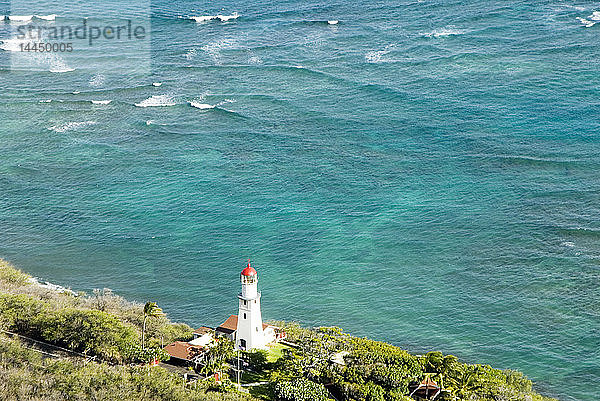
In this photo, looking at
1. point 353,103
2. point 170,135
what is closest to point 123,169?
point 170,135

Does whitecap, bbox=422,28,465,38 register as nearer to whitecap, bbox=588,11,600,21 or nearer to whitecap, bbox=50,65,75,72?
whitecap, bbox=588,11,600,21

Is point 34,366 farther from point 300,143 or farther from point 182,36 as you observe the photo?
point 182,36

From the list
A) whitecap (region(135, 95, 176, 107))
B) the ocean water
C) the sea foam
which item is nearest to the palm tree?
the ocean water

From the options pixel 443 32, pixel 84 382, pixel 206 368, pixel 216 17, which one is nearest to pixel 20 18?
pixel 216 17

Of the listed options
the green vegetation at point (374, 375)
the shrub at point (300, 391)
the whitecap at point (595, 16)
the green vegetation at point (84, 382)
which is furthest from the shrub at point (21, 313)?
the whitecap at point (595, 16)

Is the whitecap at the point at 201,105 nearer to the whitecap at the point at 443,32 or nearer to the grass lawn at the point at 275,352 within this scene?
the whitecap at the point at 443,32

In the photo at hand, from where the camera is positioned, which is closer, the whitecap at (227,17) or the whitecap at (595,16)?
the whitecap at (595,16)
